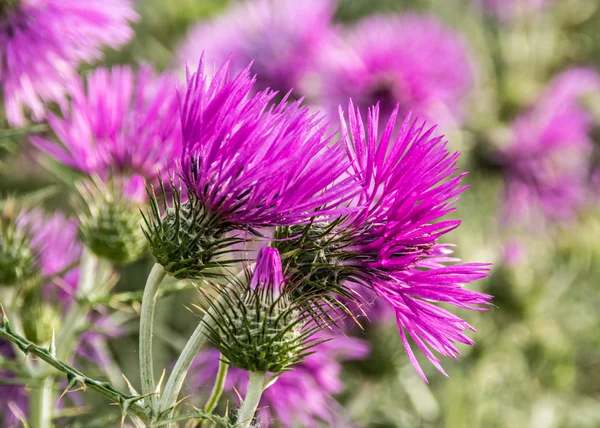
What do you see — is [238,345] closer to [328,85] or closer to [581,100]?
[328,85]

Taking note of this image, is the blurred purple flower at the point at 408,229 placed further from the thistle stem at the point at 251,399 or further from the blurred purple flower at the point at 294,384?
the blurred purple flower at the point at 294,384

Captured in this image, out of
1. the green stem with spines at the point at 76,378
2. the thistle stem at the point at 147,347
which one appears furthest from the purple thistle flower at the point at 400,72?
the green stem with spines at the point at 76,378

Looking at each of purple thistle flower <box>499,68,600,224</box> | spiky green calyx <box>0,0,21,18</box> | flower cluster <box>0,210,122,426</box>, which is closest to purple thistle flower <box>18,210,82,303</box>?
flower cluster <box>0,210,122,426</box>

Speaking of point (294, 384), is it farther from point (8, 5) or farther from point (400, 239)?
point (8, 5)

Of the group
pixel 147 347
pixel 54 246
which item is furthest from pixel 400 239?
pixel 54 246

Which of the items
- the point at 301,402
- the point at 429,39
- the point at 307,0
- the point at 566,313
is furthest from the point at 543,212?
the point at 301,402

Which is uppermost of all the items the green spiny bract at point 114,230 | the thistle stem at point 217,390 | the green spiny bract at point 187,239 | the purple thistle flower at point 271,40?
the purple thistle flower at point 271,40

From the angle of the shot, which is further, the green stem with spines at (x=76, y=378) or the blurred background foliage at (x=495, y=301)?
the blurred background foliage at (x=495, y=301)
